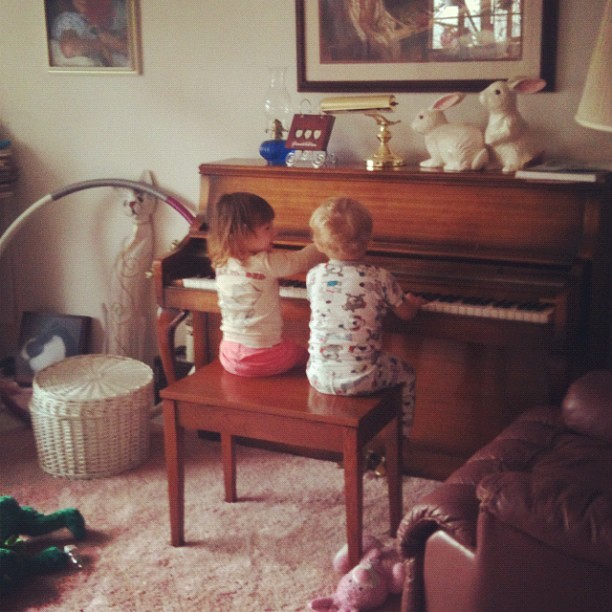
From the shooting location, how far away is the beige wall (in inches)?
122

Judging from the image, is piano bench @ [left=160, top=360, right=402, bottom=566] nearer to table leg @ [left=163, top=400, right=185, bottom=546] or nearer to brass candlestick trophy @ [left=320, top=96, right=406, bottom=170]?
table leg @ [left=163, top=400, right=185, bottom=546]

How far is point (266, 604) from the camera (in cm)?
239

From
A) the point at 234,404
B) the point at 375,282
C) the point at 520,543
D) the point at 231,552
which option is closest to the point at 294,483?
the point at 231,552

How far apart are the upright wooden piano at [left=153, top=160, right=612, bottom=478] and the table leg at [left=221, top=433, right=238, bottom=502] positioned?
0.40 meters

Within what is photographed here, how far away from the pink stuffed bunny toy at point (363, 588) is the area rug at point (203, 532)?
4cm

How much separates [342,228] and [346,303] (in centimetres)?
20

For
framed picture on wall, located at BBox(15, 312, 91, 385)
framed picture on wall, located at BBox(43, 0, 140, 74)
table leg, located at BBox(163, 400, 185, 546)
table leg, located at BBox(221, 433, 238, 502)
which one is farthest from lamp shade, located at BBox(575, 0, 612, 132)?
framed picture on wall, located at BBox(15, 312, 91, 385)

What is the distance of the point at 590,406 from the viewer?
2338mm

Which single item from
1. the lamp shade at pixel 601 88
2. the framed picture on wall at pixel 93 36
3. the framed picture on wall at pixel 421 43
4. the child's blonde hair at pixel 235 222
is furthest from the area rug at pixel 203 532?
the framed picture on wall at pixel 93 36

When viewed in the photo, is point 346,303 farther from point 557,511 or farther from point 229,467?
point 557,511

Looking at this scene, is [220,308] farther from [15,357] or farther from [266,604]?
[15,357]

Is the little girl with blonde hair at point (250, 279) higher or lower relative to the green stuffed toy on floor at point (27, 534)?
higher

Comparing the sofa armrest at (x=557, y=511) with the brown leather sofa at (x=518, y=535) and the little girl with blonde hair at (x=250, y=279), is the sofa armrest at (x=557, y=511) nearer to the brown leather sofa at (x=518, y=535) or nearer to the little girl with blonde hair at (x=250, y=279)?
the brown leather sofa at (x=518, y=535)

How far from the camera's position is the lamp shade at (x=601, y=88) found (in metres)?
2.00
